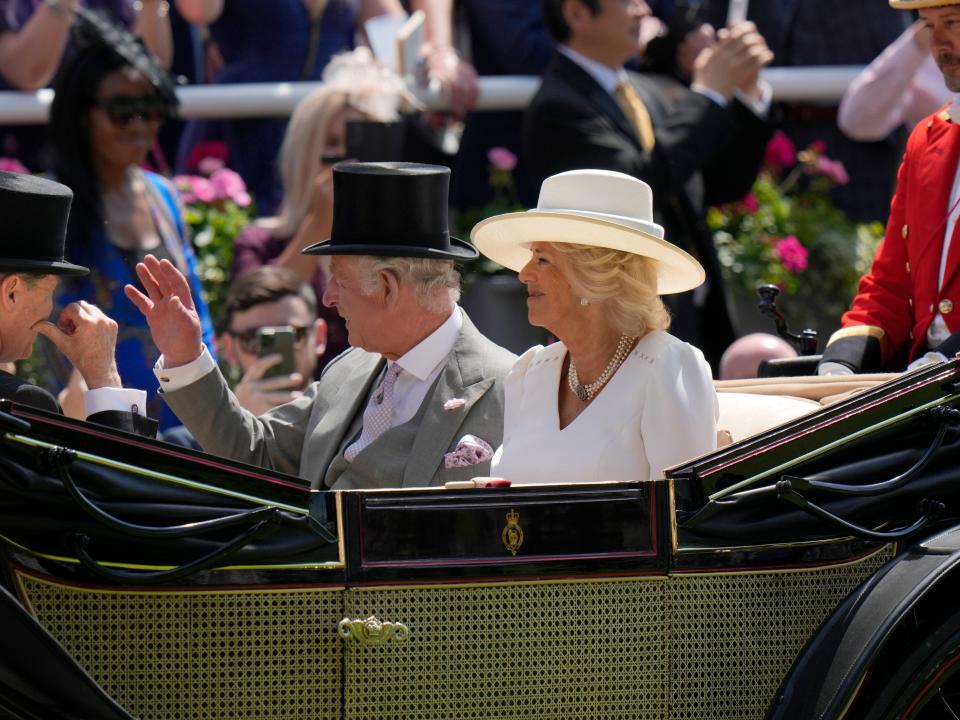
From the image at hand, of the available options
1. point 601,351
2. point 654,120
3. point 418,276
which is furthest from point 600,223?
point 654,120

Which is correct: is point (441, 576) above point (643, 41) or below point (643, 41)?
below

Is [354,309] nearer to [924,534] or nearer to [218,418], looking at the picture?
[218,418]

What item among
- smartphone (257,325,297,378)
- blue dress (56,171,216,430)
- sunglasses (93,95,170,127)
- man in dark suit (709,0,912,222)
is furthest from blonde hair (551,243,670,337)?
man in dark suit (709,0,912,222)

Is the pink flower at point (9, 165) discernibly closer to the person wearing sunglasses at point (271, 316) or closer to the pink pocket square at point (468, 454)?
the person wearing sunglasses at point (271, 316)

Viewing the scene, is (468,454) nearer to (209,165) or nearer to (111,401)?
(111,401)

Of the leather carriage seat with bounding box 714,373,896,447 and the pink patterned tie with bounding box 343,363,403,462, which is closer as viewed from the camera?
the leather carriage seat with bounding box 714,373,896,447

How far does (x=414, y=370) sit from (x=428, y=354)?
0.18ft

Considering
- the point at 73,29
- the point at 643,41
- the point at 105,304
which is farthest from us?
the point at 643,41

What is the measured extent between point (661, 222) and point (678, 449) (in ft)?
8.74

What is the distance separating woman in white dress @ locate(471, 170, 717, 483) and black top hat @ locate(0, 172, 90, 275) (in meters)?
0.99

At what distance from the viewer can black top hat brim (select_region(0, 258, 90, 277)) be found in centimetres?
379

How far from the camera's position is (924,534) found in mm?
3572

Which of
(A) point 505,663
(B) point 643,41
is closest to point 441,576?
(A) point 505,663

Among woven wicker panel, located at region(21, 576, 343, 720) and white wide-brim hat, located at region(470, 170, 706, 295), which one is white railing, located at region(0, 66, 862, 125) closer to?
white wide-brim hat, located at region(470, 170, 706, 295)
